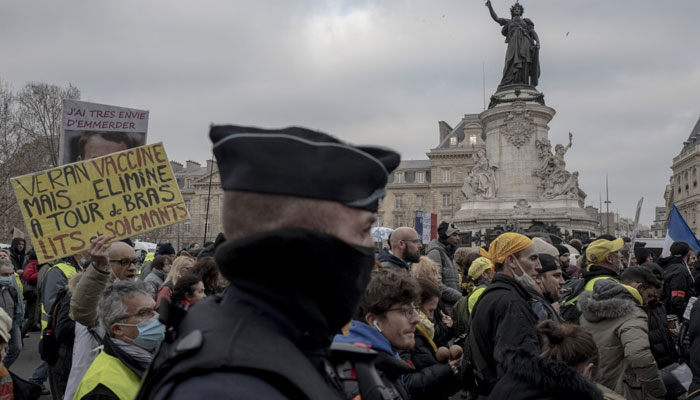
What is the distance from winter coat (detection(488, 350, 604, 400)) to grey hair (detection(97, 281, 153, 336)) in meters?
2.15

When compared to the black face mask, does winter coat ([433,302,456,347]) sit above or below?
below

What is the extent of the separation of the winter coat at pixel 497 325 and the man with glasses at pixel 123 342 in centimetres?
204

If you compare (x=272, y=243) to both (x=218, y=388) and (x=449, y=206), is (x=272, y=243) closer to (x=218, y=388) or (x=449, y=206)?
(x=218, y=388)

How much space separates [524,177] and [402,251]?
22.4 m

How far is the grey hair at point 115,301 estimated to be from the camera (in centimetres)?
356

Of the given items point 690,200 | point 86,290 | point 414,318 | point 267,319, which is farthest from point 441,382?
point 690,200

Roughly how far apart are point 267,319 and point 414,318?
7.24ft

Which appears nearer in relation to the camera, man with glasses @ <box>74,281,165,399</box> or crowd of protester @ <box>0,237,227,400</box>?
man with glasses @ <box>74,281,165,399</box>

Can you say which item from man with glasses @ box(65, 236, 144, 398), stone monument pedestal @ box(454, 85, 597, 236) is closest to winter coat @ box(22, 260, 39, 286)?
man with glasses @ box(65, 236, 144, 398)

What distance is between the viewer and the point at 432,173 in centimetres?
7162

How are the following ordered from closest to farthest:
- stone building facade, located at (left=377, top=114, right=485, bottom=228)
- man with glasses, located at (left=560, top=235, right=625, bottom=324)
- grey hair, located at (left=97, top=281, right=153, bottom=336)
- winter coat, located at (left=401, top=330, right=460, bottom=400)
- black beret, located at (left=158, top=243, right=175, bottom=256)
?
grey hair, located at (left=97, top=281, right=153, bottom=336)
winter coat, located at (left=401, top=330, right=460, bottom=400)
man with glasses, located at (left=560, top=235, right=625, bottom=324)
black beret, located at (left=158, top=243, right=175, bottom=256)
stone building facade, located at (left=377, top=114, right=485, bottom=228)

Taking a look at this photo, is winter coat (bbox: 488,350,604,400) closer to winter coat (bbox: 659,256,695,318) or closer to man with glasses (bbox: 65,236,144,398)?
man with glasses (bbox: 65,236,144,398)

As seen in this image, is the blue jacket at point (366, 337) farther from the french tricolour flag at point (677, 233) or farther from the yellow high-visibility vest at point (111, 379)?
the french tricolour flag at point (677, 233)

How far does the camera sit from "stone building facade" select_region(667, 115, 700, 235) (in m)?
78.4
